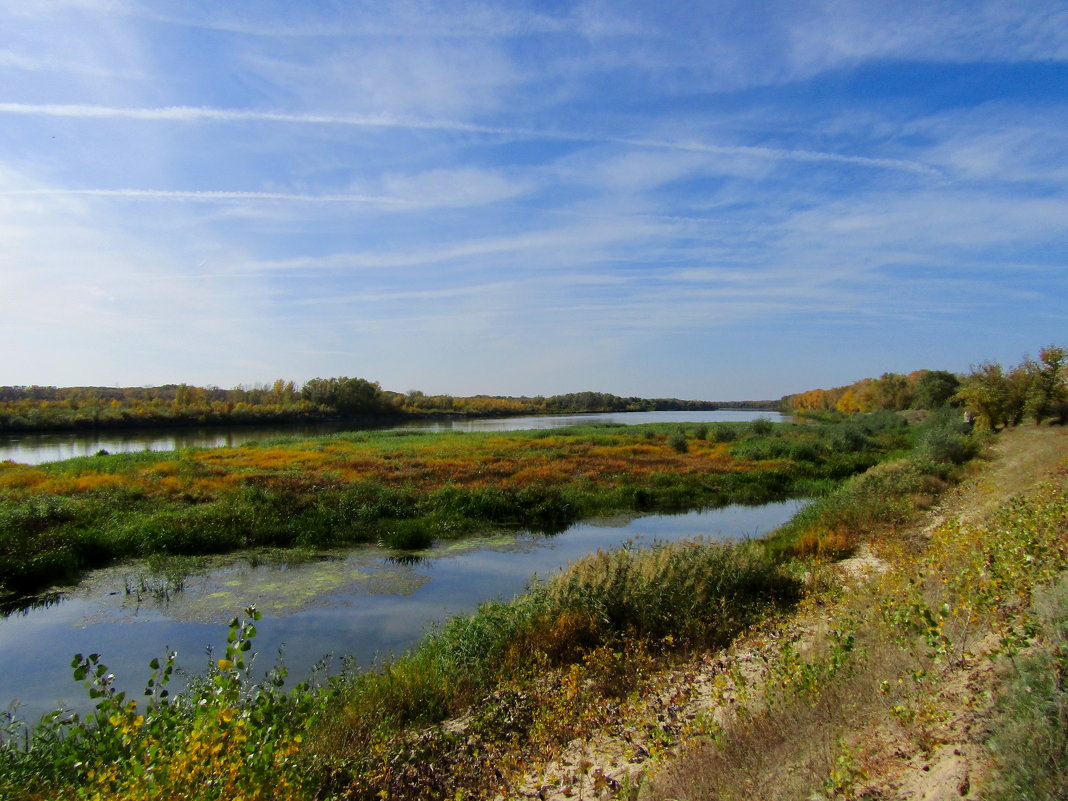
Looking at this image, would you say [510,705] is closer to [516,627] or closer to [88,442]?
[516,627]

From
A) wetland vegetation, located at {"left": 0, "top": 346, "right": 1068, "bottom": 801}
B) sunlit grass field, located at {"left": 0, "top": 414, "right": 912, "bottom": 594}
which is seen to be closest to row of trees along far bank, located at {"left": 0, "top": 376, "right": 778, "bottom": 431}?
sunlit grass field, located at {"left": 0, "top": 414, "right": 912, "bottom": 594}

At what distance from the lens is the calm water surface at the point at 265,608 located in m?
8.57

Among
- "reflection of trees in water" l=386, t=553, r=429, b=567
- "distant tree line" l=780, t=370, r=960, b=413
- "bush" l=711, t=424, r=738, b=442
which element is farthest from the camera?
"distant tree line" l=780, t=370, r=960, b=413

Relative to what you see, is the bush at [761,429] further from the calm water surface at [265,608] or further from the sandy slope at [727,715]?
the sandy slope at [727,715]

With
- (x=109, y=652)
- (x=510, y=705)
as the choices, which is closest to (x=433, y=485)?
(x=109, y=652)

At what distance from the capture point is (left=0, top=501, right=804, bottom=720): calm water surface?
8570mm

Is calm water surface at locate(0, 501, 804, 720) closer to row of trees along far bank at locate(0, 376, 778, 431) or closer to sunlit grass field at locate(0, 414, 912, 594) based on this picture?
sunlit grass field at locate(0, 414, 912, 594)

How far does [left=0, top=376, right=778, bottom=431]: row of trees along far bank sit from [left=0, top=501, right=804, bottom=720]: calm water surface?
66.1m

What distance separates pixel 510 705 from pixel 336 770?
79.8 inches

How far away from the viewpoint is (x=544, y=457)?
3138 cm

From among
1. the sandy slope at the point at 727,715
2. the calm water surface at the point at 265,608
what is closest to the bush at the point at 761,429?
the calm water surface at the point at 265,608

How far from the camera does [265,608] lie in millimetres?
10883

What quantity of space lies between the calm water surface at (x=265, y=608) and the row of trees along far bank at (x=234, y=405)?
217 ft

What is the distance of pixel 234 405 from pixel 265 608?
86.1 m
